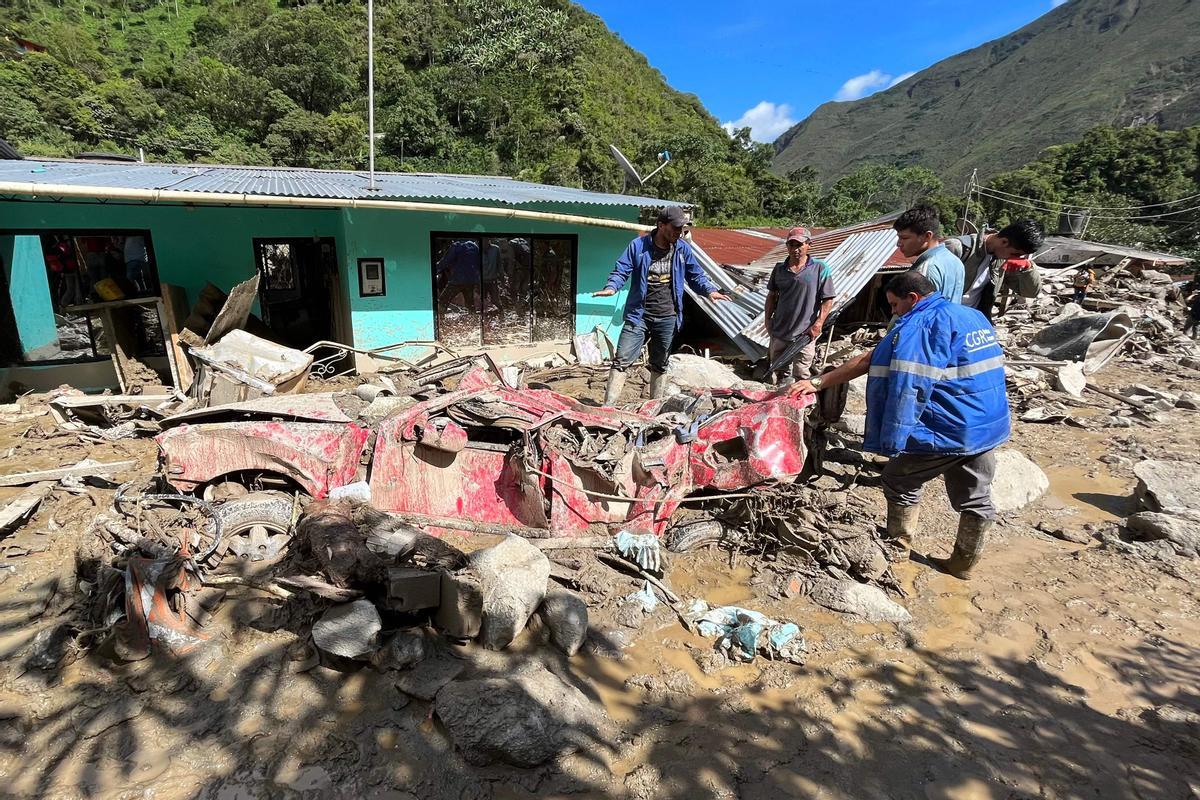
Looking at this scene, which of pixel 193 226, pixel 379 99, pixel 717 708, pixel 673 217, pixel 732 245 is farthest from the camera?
pixel 379 99

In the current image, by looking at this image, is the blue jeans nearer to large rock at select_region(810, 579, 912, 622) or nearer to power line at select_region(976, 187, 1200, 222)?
large rock at select_region(810, 579, 912, 622)

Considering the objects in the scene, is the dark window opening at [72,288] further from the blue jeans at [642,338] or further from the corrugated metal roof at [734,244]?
the corrugated metal roof at [734,244]

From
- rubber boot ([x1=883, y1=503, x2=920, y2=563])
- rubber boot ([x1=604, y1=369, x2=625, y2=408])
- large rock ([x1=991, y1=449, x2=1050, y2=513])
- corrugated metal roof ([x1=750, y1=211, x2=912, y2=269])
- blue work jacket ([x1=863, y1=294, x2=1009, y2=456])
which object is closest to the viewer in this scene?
blue work jacket ([x1=863, y1=294, x2=1009, y2=456])

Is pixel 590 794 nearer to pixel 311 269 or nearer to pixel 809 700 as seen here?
pixel 809 700

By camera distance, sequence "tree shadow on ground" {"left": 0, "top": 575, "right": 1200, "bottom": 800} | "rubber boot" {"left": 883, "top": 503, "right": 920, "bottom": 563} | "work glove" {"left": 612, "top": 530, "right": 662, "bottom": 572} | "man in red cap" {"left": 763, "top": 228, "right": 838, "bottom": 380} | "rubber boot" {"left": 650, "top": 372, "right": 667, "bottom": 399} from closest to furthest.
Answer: "tree shadow on ground" {"left": 0, "top": 575, "right": 1200, "bottom": 800}, "work glove" {"left": 612, "top": 530, "right": 662, "bottom": 572}, "rubber boot" {"left": 883, "top": 503, "right": 920, "bottom": 563}, "man in red cap" {"left": 763, "top": 228, "right": 838, "bottom": 380}, "rubber boot" {"left": 650, "top": 372, "right": 667, "bottom": 399}

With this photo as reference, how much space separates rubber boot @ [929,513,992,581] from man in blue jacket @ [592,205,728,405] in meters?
2.76

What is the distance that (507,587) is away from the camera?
2699mm

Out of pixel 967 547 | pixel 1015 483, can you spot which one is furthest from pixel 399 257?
pixel 1015 483

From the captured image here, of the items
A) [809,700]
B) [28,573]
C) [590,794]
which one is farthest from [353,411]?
[809,700]

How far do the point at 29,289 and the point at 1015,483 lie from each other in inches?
449

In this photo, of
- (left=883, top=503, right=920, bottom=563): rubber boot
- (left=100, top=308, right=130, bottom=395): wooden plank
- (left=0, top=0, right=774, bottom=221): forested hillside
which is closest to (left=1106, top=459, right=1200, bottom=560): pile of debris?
(left=883, top=503, right=920, bottom=563): rubber boot

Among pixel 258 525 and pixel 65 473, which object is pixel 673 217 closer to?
pixel 258 525

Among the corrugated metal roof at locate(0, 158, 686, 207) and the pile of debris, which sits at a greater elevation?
the corrugated metal roof at locate(0, 158, 686, 207)

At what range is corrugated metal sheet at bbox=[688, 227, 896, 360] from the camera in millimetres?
8328
